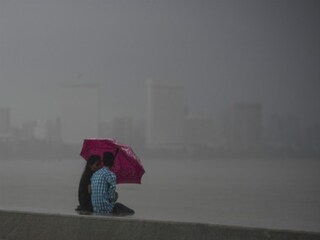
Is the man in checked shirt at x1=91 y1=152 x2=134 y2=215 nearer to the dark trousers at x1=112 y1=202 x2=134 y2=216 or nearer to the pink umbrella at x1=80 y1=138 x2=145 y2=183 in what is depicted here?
the dark trousers at x1=112 y1=202 x2=134 y2=216

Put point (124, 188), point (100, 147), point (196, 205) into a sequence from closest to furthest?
point (100, 147), point (196, 205), point (124, 188)

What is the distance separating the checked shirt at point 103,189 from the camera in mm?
5566

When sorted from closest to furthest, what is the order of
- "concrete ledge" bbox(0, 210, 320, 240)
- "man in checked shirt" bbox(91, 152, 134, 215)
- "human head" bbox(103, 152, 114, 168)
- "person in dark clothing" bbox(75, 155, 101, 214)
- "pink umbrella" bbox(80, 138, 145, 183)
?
"concrete ledge" bbox(0, 210, 320, 240), "man in checked shirt" bbox(91, 152, 134, 215), "human head" bbox(103, 152, 114, 168), "person in dark clothing" bbox(75, 155, 101, 214), "pink umbrella" bbox(80, 138, 145, 183)

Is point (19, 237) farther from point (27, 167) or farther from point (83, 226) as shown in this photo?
point (27, 167)

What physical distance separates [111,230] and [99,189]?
0.64 metres

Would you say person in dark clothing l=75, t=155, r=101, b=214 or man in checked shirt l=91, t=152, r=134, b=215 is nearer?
man in checked shirt l=91, t=152, r=134, b=215

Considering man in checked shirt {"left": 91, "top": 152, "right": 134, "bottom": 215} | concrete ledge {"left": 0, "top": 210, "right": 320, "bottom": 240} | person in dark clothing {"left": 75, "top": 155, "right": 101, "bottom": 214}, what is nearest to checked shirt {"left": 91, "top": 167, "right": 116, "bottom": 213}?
man in checked shirt {"left": 91, "top": 152, "right": 134, "bottom": 215}

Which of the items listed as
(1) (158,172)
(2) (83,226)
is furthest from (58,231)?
(1) (158,172)

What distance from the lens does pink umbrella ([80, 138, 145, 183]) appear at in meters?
6.08

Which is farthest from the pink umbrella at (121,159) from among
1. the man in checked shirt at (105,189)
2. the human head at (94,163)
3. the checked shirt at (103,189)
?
the checked shirt at (103,189)

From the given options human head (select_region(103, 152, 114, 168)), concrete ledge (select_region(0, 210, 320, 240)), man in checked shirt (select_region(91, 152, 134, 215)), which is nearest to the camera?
concrete ledge (select_region(0, 210, 320, 240))

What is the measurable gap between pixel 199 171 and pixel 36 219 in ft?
387

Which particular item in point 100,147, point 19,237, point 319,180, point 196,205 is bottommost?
point 319,180

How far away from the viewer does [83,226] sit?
516 cm
